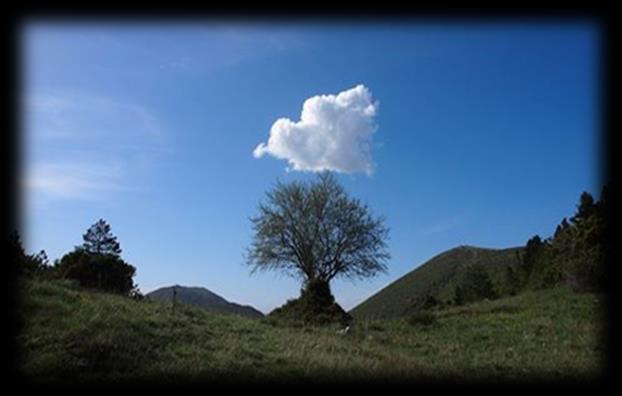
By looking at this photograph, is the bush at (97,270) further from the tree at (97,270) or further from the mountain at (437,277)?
the mountain at (437,277)

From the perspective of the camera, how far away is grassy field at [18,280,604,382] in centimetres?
→ 831

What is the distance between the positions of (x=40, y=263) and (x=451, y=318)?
A: 48.5 ft

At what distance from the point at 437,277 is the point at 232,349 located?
2090 inches

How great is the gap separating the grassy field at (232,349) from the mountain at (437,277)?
35.5m

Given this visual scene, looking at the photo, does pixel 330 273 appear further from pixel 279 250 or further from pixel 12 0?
pixel 12 0

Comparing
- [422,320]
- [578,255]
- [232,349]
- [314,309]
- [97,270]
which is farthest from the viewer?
[578,255]

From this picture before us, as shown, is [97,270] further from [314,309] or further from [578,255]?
[578,255]

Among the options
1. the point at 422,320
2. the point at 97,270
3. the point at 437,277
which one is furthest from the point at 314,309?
the point at 437,277

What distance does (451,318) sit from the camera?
23062 mm

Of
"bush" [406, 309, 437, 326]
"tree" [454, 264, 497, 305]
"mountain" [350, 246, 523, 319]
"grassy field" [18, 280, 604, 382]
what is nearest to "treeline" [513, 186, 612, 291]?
"tree" [454, 264, 497, 305]

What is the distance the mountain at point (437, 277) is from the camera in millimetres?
54053

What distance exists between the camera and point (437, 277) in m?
61.3

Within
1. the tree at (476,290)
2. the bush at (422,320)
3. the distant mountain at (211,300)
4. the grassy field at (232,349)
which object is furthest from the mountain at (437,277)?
the grassy field at (232,349)

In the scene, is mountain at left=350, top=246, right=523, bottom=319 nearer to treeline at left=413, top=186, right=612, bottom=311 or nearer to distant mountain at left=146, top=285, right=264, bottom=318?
treeline at left=413, top=186, right=612, bottom=311
